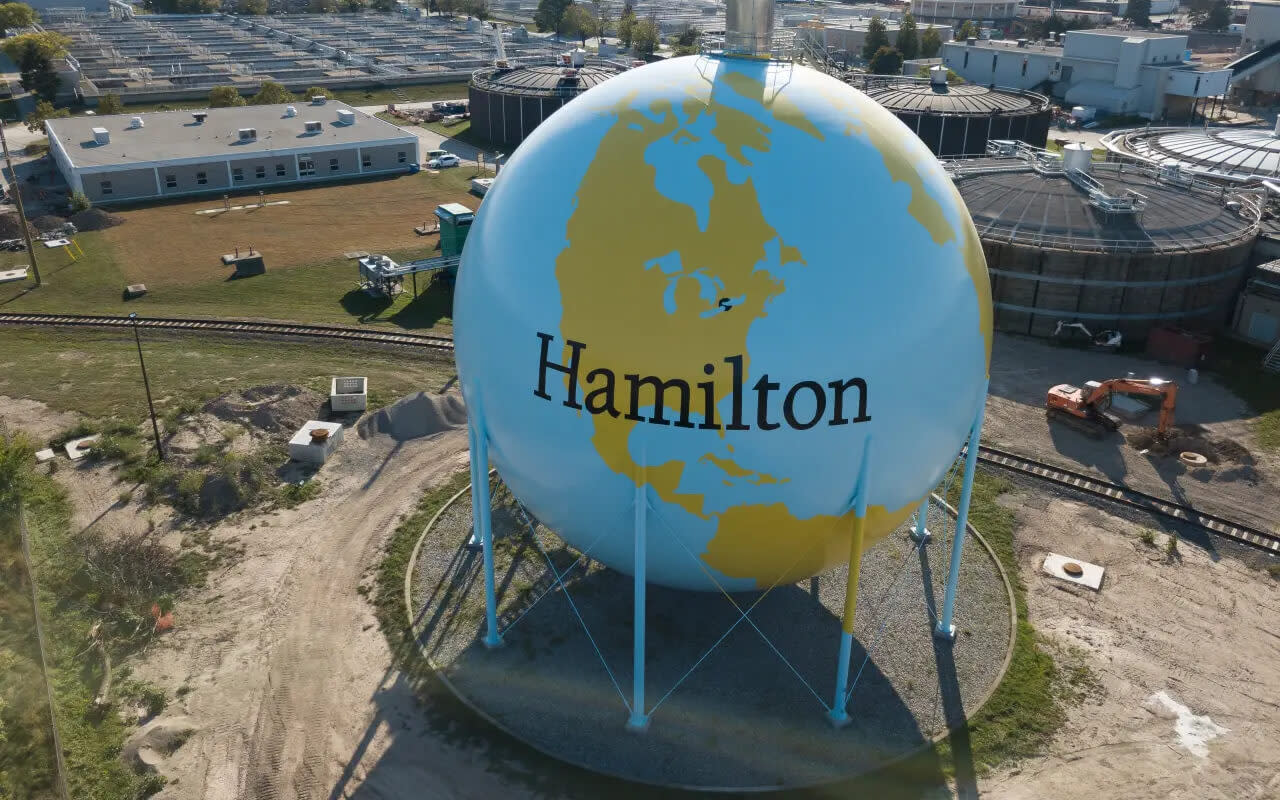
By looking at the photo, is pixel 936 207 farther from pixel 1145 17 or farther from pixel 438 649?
pixel 1145 17

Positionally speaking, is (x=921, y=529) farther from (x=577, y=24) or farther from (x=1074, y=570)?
(x=577, y=24)

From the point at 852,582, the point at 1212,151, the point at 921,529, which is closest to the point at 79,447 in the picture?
the point at 852,582

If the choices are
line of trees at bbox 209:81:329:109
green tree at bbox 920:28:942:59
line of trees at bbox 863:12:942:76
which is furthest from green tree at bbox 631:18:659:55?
Result: line of trees at bbox 209:81:329:109

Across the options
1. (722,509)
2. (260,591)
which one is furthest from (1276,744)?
(260,591)

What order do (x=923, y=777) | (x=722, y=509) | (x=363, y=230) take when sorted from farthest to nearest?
(x=363, y=230), (x=923, y=777), (x=722, y=509)

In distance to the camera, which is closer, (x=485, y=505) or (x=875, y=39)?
(x=485, y=505)

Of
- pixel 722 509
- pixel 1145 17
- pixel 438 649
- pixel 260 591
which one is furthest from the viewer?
pixel 1145 17
